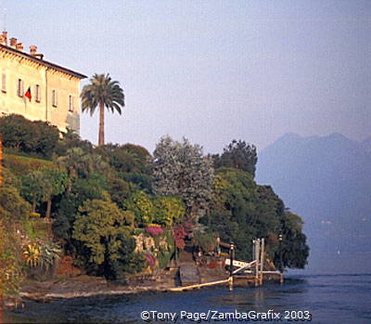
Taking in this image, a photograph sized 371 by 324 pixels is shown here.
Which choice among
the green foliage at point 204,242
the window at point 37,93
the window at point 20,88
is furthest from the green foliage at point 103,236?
the window at point 37,93

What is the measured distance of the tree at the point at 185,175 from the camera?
71375 mm

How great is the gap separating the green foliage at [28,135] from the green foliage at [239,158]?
28.6m

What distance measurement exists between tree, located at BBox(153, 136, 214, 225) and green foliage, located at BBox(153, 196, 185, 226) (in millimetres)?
3609

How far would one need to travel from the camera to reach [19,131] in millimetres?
67375

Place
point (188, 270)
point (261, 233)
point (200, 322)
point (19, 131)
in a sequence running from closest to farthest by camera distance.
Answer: point (200, 322), point (188, 270), point (19, 131), point (261, 233)

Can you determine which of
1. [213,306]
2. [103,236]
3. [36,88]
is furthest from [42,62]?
[213,306]

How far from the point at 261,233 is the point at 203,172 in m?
10.2

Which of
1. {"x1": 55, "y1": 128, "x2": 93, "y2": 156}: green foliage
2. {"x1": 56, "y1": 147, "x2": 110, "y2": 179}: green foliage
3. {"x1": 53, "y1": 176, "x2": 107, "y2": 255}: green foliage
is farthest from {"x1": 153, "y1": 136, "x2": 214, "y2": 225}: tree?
{"x1": 53, "y1": 176, "x2": 107, "y2": 255}: green foliage

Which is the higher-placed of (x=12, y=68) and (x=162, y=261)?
(x=12, y=68)

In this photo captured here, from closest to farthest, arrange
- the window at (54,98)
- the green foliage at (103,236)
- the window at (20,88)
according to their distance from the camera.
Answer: the green foliage at (103,236) < the window at (20,88) < the window at (54,98)

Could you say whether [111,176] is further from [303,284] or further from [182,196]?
[303,284]

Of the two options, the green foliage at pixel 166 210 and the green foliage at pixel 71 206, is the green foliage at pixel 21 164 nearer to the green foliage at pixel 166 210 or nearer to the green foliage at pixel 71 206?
the green foliage at pixel 71 206

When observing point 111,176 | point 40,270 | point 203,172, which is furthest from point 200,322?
point 203,172

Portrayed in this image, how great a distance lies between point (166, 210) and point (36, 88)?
20181 mm
